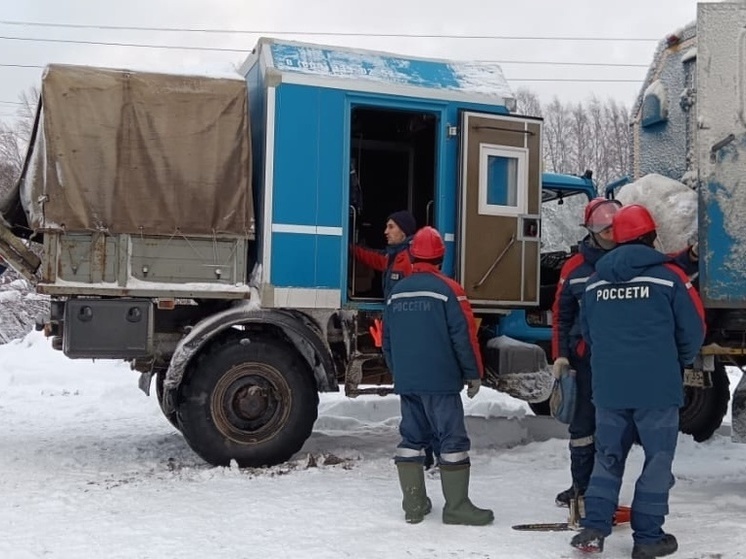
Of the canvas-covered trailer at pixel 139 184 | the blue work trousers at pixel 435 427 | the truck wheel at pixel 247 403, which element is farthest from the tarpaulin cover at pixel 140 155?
the blue work trousers at pixel 435 427

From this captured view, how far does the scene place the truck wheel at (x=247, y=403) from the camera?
641 cm

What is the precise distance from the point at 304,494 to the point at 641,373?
236 cm

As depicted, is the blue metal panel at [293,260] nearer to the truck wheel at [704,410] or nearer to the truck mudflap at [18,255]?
the truck mudflap at [18,255]

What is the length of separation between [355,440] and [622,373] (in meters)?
3.92

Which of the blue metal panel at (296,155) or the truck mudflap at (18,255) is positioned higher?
the blue metal panel at (296,155)

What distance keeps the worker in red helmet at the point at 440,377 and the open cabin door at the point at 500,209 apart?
2060mm

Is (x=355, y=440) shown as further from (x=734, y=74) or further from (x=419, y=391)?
(x=734, y=74)

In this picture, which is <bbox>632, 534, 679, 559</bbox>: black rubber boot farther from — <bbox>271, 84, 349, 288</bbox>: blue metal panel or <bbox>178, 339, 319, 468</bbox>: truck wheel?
<bbox>271, 84, 349, 288</bbox>: blue metal panel

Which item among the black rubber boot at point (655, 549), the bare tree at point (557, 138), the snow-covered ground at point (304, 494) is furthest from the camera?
the bare tree at point (557, 138)

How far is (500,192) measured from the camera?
7.17 meters

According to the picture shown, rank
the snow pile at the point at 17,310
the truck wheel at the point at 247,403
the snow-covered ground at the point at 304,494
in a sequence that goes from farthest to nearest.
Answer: the snow pile at the point at 17,310, the truck wheel at the point at 247,403, the snow-covered ground at the point at 304,494

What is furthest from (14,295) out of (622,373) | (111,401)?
(622,373)

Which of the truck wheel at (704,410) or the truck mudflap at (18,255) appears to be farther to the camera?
the truck wheel at (704,410)

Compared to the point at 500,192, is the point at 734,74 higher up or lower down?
higher up
